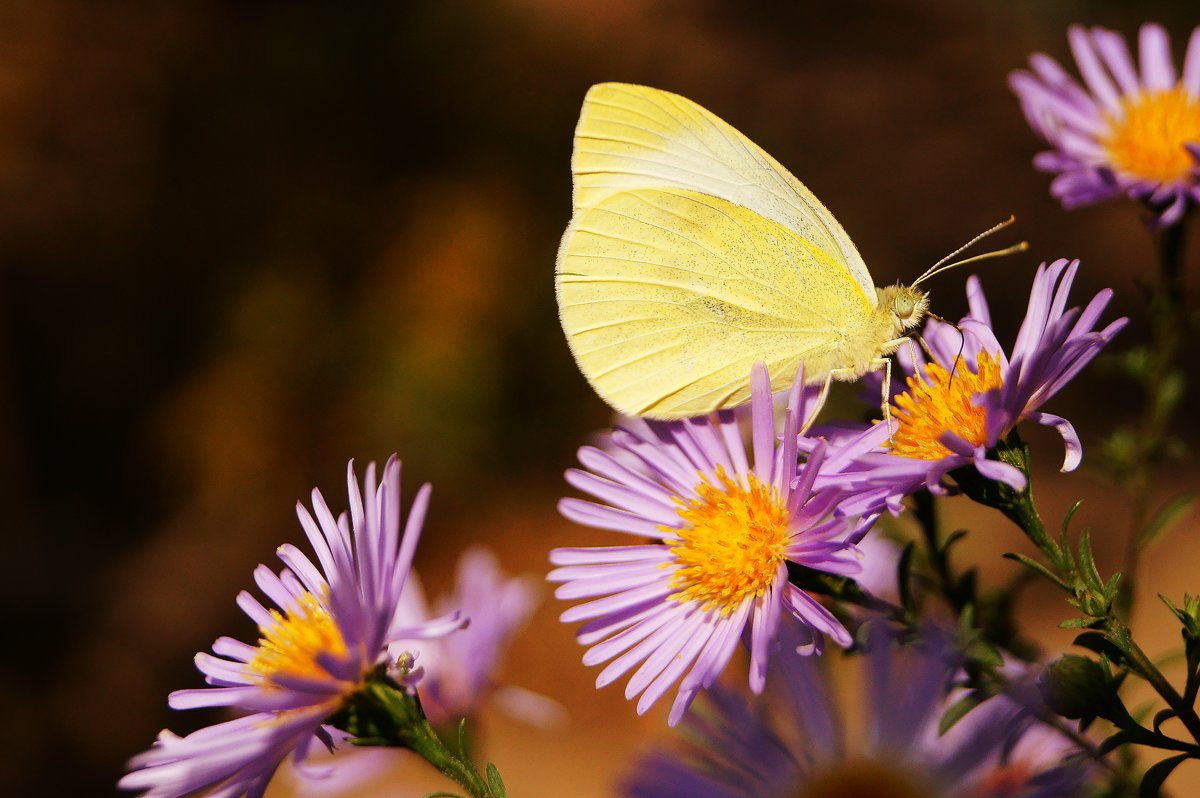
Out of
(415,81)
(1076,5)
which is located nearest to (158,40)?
(415,81)

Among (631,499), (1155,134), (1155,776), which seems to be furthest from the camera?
(1155,134)

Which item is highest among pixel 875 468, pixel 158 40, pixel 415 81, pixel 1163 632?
pixel 158 40

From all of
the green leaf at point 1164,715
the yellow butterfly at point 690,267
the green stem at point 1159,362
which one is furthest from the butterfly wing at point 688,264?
the green leaf at point 1164,715

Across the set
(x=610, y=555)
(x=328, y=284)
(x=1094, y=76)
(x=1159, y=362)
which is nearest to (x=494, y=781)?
(x=610, y=555)

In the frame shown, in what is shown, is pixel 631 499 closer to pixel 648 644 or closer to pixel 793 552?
pixel 648 644

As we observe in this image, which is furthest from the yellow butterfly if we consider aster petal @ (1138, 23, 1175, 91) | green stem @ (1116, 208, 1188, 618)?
aster petal @ (1138, 23, 1175, 91)

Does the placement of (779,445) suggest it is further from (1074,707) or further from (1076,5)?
(1076,5)
